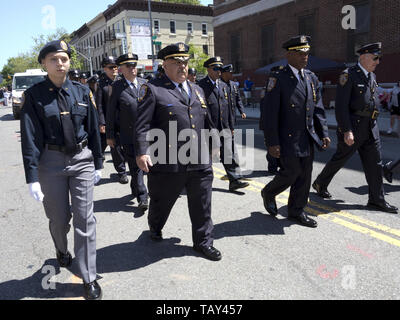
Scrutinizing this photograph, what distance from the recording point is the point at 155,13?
46.4m

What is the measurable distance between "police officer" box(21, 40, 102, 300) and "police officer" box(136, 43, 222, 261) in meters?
0.56

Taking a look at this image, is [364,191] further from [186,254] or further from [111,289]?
[111,289]

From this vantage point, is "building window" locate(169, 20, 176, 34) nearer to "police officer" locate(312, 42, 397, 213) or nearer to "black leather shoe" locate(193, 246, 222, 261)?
"police officer" locate(312, 42, 397, 213)

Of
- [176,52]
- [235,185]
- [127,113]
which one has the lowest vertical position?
[235,185]

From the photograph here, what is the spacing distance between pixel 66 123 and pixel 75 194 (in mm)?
605

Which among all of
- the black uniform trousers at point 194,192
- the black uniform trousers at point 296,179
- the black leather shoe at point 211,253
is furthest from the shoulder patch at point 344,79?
the black leather shoe at point 211,253

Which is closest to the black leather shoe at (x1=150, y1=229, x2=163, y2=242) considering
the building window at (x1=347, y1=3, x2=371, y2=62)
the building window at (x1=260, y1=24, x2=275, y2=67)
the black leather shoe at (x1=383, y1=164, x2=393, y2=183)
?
the black leather shoe at (x1=383, y1=164, x2=393, y2=183)

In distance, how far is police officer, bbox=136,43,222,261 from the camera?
11.1ft

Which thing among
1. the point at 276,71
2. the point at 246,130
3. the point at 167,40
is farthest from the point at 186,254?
the point at 167,40

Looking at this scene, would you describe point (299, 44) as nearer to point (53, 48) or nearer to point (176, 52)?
point (176, 52)

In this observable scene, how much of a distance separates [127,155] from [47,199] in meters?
2.14

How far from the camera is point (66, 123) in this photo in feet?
9.61

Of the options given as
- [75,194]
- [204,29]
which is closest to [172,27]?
[204,29]

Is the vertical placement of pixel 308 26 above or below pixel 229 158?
above
